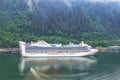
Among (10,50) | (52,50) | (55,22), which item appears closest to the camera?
(52,50)

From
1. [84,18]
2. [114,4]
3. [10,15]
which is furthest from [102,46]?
[114,4]

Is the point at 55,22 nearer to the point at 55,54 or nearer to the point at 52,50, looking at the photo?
the point at 52,50

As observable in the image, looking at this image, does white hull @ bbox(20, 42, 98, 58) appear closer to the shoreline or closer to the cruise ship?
the cruise ship

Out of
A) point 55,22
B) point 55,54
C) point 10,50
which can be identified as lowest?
point 55,54

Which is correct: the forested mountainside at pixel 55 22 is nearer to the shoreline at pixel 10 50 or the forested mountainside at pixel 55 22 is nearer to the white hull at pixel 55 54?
the shoreline at pixel 10 50

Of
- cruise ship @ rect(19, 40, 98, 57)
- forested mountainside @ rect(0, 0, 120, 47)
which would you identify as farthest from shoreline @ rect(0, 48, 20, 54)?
cruise ship @ rect(19, 40, 98, 57)

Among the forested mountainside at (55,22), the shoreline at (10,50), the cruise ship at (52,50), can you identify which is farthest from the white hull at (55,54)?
the forested mountainside at (55,22)

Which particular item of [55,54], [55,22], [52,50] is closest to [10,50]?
[52,50]

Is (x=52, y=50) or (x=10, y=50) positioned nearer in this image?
(x=52, y=50)
